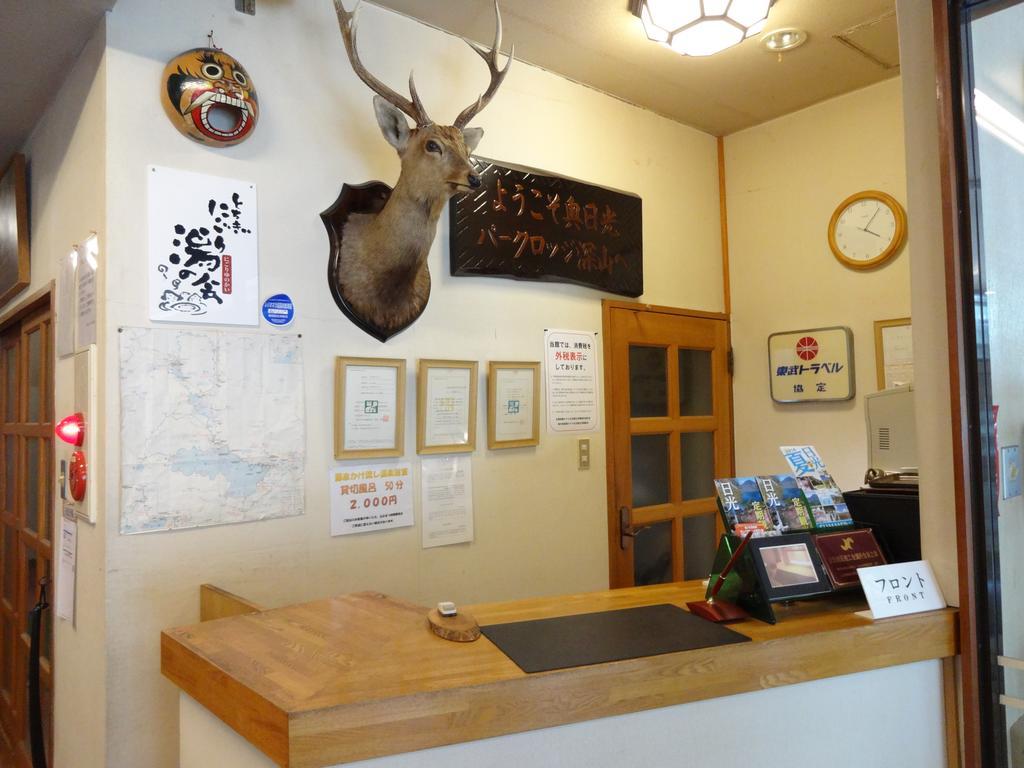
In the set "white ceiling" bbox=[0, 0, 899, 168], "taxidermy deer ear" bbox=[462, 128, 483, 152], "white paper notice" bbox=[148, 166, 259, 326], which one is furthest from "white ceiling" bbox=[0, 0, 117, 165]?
"taxidermy deer ear" bbox=[462, 128, 483, 152]

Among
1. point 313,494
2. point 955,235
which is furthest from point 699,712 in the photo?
point 313,494

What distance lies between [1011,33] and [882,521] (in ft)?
3.59

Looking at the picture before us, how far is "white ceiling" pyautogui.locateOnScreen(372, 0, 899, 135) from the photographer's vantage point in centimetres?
243

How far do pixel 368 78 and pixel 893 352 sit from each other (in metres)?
2.29

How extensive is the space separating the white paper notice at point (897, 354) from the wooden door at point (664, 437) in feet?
2.42

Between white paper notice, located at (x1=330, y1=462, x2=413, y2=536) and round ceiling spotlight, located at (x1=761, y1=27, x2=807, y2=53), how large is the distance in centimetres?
202

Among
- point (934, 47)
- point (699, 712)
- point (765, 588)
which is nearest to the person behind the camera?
point (699, 712)

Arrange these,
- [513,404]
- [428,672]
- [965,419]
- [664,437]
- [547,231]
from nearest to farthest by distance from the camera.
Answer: [428,672]
[965,419]
[513,404]
[547,231]
[664,437]

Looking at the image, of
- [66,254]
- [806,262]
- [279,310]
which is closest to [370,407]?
[279,310]

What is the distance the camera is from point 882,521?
168cm

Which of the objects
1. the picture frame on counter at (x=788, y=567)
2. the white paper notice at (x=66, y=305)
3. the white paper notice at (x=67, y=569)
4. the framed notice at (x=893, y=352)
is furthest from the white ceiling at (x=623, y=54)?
the picture frame on counter at (x=788, y=567)

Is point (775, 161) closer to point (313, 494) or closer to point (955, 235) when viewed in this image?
point (955, 235)

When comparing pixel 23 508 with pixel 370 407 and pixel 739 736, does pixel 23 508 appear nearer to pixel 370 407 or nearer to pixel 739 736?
pixel 370 407

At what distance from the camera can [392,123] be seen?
216 cm
